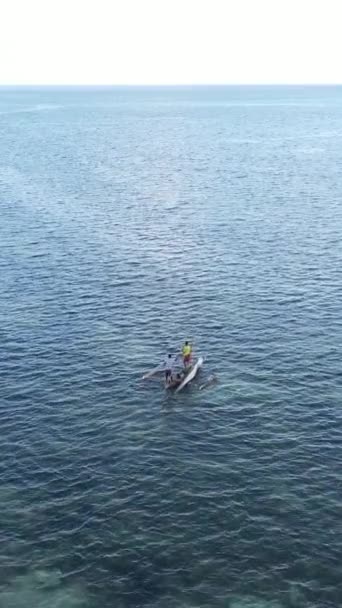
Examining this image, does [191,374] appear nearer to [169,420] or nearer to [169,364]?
[169,364]

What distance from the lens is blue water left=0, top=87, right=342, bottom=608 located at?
45.7 m

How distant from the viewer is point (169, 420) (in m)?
63.6

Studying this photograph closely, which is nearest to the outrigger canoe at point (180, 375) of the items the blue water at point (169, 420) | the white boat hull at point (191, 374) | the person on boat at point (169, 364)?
the white boat hull at point (191, 374)

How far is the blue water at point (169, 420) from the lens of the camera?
45.7 meters

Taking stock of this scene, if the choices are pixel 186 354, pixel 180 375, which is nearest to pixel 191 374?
pixel 180 375

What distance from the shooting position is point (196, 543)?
4797 cm

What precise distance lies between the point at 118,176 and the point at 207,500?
145657 millimetres

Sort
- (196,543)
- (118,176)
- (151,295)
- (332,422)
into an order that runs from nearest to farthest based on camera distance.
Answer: (196,543)
(332,422)
(151,295)
(118,176)

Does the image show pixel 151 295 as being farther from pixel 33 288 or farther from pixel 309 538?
pixel 309 538

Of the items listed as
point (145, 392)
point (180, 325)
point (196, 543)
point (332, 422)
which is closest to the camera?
point (196, 543)

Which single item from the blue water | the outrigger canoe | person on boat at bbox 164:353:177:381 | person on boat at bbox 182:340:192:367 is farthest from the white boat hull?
person on boat at bbox 164:353:177:381

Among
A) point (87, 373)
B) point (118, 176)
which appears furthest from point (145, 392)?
Answer: point (118, 176)

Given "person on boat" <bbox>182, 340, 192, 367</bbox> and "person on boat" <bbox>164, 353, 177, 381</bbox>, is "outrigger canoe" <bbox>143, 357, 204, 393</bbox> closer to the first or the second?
"person on boat" <bbox>164, 353, 177, 381</bbox>

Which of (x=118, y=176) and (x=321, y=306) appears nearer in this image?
(x=321, y=306)
